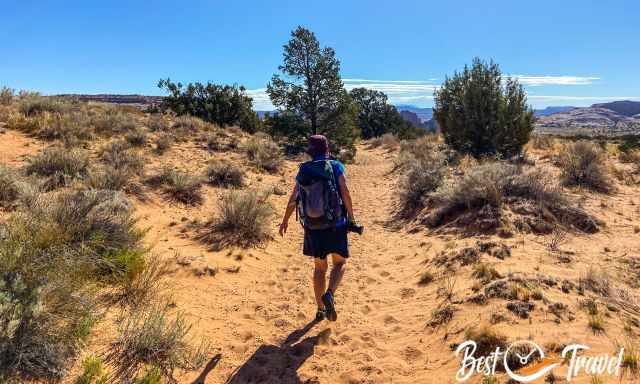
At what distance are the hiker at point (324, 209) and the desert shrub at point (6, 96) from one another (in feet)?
54.0

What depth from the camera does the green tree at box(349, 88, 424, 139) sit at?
1537 inches

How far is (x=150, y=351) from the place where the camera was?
2.94 meters

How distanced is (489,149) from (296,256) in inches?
438

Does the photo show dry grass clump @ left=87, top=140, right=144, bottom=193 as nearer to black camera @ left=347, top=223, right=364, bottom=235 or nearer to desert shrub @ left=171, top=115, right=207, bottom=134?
black camera @ left=347, top=223, right=364, bottom=235

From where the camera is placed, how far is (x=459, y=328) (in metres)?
3.56

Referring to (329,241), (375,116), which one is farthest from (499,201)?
(375,116)

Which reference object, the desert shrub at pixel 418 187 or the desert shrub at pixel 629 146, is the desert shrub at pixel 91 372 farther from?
the desert shrub at pixel 629 146

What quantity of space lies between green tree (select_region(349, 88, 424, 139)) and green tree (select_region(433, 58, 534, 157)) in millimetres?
23573

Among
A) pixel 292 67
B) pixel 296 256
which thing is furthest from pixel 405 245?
pixel 292 67

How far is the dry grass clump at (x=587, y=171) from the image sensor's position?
862 cm

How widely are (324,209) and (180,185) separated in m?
5.49

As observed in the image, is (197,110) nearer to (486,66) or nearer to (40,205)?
(486,66)

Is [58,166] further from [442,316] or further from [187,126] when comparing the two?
[187,126]

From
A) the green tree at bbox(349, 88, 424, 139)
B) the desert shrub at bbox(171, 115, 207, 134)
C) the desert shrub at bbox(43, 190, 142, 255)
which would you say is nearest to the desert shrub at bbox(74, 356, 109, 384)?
the desert shrub at bbox(43, 190, 142, 255)
